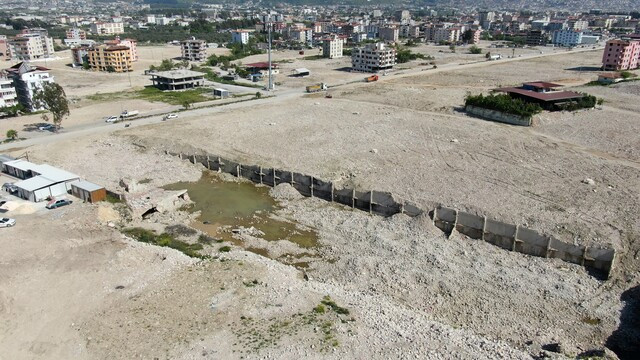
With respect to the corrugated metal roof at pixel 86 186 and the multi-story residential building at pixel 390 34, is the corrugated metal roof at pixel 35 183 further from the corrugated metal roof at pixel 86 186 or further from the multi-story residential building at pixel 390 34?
the multi-story residential building at pixel 390 34

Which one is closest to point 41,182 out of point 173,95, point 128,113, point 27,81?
point 128,113

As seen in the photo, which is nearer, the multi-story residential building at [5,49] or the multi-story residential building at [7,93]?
the multi-story residential building at [7,93]

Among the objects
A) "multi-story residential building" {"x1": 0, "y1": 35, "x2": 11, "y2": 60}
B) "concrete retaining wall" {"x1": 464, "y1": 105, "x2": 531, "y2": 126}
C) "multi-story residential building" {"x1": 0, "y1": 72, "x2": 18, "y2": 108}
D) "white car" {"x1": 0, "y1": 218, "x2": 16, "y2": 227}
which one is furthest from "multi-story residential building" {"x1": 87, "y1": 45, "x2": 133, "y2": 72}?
"white car" {"x1": 0, "y1": 218, "x2": 16, "y2": 227}

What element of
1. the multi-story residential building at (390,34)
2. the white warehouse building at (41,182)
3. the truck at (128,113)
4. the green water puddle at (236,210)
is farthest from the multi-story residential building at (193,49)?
the white warehouse building at (41,182)

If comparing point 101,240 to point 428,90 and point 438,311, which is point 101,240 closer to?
point 438,311

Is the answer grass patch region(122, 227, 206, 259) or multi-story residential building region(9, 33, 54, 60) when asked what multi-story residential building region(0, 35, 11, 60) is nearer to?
multi-story residential building region(9, 33, 54, 60)
